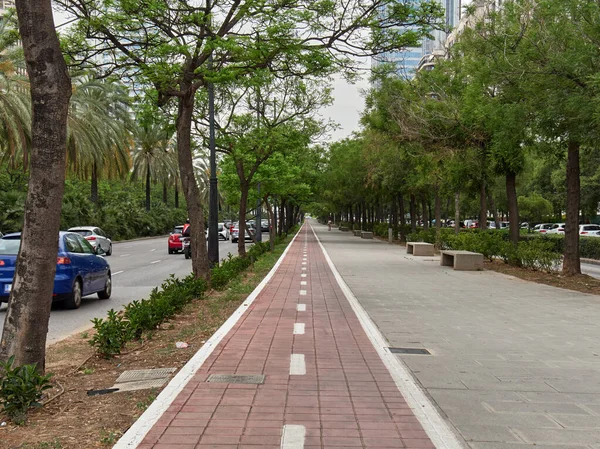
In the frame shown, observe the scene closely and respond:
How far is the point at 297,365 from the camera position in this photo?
6.73 m

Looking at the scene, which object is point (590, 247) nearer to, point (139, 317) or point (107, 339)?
point (139, 317)

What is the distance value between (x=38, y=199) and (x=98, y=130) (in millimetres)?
31589

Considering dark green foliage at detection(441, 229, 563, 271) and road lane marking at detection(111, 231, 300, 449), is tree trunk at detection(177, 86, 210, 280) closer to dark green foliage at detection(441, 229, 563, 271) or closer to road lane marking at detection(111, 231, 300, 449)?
road lane marking at detection(111, 231, 300, 449)

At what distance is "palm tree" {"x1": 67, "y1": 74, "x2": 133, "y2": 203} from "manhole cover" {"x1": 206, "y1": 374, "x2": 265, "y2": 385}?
27.1 m

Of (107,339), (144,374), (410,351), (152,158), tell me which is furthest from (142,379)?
(152,158)

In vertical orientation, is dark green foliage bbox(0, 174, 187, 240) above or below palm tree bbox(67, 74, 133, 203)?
below

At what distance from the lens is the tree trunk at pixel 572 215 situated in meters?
17.3

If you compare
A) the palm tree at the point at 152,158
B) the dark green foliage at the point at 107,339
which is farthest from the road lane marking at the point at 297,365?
the palm tree at the point at 152,158

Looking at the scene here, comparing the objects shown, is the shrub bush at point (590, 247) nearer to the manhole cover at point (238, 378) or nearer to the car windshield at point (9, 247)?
the car windshield at point (9, 247)

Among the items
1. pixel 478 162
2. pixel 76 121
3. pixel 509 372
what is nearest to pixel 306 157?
pixel 76 121

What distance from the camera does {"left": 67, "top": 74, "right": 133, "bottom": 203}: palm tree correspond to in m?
32.8

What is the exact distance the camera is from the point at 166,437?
4.35 meters

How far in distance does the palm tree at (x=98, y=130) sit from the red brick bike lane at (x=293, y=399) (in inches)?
1011

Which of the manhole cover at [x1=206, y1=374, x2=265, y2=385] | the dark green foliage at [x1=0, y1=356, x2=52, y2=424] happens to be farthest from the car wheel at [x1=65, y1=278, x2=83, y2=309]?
the dark green foliage at [x1=0, y1=356, x2=52, y2=424]
